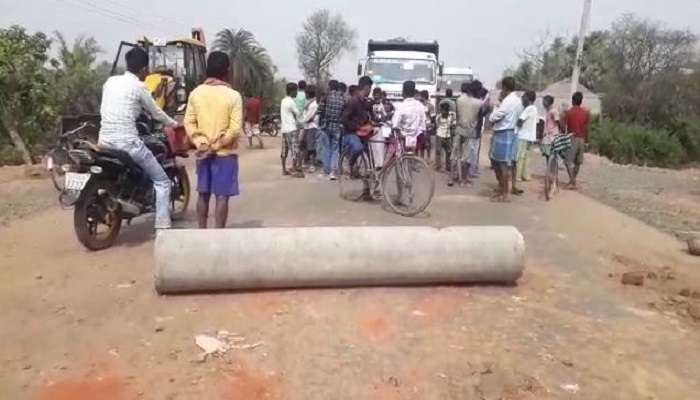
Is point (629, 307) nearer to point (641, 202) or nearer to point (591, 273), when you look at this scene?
point (591, 273)

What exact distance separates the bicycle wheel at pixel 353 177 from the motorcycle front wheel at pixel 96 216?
3554mm

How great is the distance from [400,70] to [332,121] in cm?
916

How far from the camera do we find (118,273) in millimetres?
6066

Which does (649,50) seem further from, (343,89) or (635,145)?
(343,89)

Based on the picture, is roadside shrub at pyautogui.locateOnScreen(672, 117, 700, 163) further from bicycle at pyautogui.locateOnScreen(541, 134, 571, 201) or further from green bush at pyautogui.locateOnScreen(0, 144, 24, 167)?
green bush at pyautogui.locateOnScreen(0, 144, 24, 167)

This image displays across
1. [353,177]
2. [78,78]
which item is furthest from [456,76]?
[353,177]

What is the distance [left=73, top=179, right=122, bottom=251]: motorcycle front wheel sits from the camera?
259 inches

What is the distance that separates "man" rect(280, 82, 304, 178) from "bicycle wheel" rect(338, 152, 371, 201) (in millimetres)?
2327

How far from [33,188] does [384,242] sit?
27.8ft

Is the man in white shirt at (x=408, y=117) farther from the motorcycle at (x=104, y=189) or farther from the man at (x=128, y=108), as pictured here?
the man at (x=128, y=108)

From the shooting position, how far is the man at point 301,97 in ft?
44.2

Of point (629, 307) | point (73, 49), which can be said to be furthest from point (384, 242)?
point (73, 49)

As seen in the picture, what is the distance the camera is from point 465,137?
11.7 metres

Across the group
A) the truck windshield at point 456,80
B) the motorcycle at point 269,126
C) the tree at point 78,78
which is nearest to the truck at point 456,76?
the truck windshield at point 456,80
